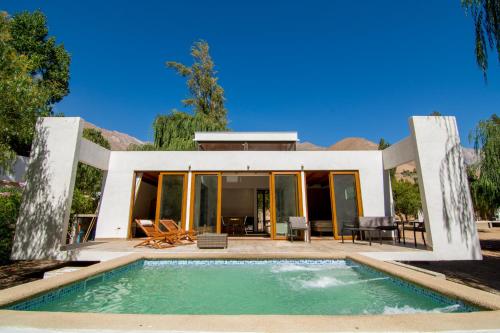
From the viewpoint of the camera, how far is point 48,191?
623cm

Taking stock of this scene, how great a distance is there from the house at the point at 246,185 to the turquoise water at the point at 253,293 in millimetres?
2026

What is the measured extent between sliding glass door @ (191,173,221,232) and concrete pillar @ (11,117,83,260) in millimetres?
3673

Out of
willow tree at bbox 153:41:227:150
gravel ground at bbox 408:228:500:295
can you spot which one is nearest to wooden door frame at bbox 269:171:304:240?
gravel ground at bbox 408:228:500:295

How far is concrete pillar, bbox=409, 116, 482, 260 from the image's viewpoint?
6.14 metres

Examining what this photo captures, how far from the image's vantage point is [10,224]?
628cm

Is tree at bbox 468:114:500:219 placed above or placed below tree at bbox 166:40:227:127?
below

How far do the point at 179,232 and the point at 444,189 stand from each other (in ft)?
22.3

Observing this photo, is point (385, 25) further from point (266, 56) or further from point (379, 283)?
point (379, 283)

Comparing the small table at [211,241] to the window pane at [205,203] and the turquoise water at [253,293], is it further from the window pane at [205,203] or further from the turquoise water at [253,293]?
the window pane at [205,203]

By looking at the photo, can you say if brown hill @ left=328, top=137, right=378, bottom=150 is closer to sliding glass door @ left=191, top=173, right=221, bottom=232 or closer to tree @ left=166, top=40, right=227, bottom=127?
tree @ left=166, top=40, right=227, bottom=127

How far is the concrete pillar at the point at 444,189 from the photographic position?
614 cm

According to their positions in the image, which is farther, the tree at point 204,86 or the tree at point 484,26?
the tree at point 204,86

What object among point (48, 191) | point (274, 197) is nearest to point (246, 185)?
point (274, 197)

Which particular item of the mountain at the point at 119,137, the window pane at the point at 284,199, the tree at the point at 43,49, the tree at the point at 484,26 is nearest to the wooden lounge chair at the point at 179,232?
the window pane at the point at 284,199
